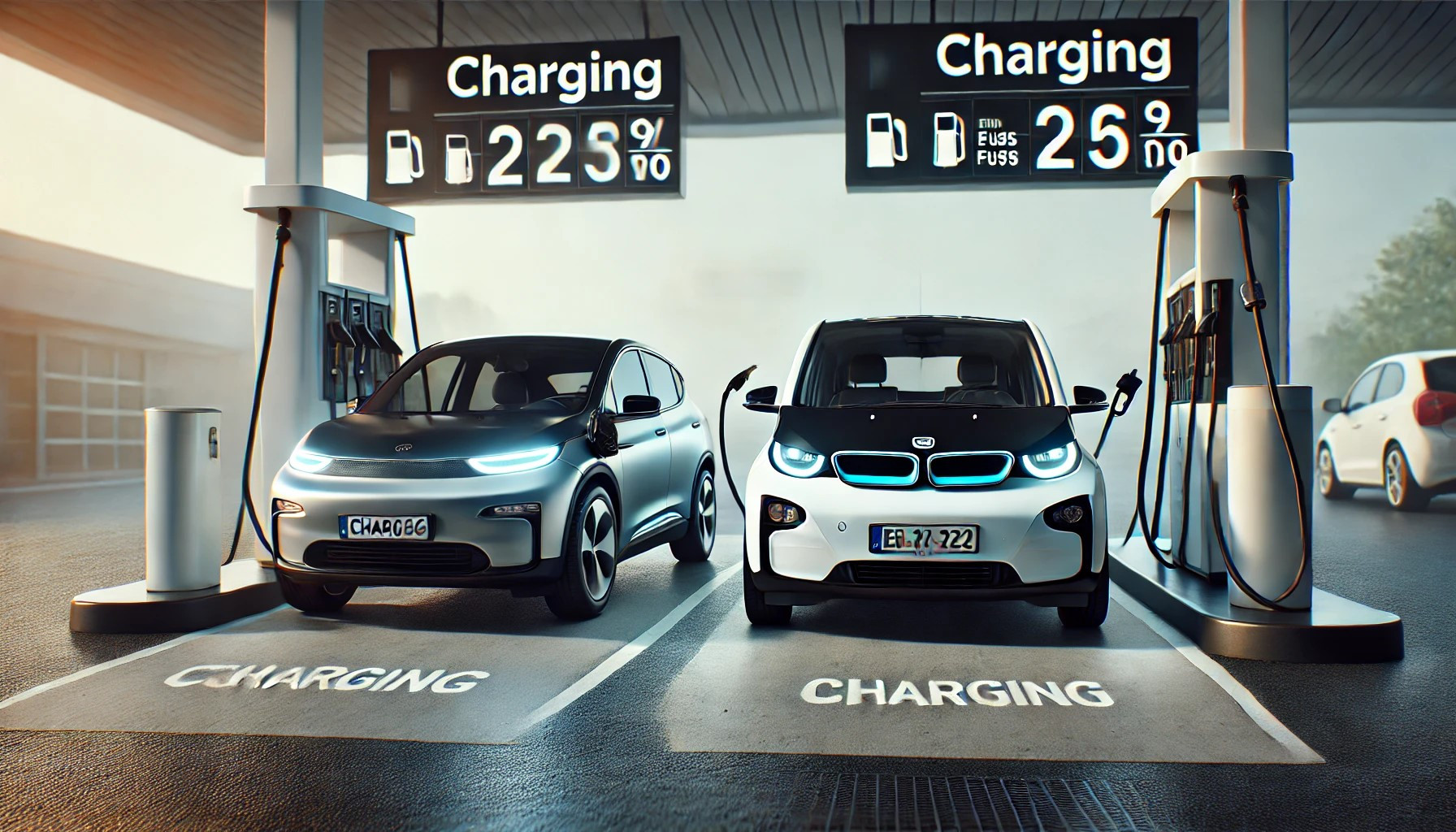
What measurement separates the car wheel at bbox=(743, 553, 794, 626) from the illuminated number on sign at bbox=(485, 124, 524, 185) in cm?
432

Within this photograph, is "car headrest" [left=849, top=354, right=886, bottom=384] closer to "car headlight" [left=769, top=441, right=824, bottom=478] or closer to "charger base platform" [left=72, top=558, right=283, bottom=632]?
"car headlight" [left=769, top=441, right=824, bottom=478]

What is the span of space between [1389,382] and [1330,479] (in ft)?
6.59

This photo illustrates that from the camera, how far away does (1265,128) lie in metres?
5.73

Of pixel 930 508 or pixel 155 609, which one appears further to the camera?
pixel 155 609

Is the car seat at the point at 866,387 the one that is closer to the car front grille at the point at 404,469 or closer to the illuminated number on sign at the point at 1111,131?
Result: the car front grille at the point at 404,469

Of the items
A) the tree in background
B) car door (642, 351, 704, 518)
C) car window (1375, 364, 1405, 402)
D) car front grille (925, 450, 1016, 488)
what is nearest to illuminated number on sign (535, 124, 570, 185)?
car door (642, 351, 704, 518)

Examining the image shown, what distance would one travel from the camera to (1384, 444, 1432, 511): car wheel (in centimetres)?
1145

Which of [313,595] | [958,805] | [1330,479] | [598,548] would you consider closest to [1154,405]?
[598,548]

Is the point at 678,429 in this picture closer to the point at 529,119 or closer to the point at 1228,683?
the point at 529,119

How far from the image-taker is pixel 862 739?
11.8ft

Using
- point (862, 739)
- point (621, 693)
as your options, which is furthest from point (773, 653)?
point (862, 739)

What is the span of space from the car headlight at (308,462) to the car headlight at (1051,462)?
344 centimetres

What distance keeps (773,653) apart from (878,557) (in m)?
0.64

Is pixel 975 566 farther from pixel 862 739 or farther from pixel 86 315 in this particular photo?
pixel 86 315
